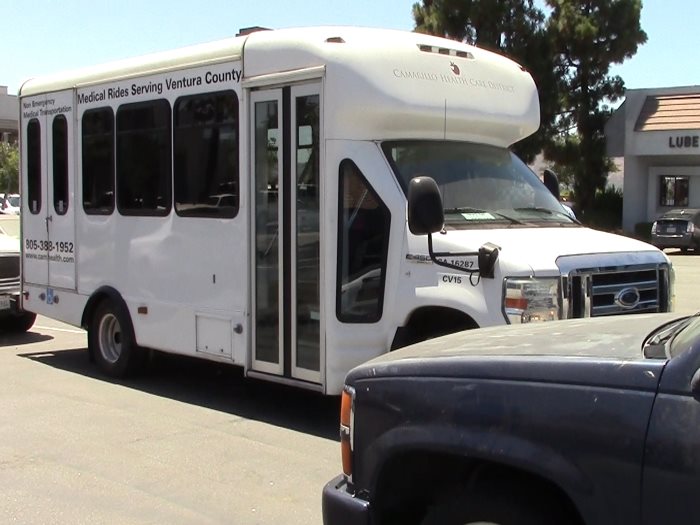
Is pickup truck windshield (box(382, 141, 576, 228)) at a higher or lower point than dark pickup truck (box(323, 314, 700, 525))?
higher

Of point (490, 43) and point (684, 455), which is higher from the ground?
point (490, 43)

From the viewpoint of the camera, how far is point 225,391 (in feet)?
27.6

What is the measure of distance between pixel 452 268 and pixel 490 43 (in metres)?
29.6

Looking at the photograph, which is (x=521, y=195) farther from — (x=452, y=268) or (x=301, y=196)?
(x=301, y=196)

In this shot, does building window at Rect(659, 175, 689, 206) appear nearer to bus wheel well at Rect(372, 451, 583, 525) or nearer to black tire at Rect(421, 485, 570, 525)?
bus wheel well at Rect(372, 451, 583, 525)

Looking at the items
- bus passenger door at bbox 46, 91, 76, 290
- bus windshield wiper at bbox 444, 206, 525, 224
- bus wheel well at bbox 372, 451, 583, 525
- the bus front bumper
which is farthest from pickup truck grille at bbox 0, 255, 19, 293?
bus wheel well at bbox 372, 451, 583, 525

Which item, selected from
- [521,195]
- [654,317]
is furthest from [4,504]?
[521,195]

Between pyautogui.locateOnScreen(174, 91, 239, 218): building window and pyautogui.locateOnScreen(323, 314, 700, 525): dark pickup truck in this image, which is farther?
pyautogui.locateOnScreen(174, 91, 239, 218): building window

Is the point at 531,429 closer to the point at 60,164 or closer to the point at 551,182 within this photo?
the point at 551,182

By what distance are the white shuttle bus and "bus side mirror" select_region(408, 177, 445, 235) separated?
0.01 meters

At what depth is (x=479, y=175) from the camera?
22.9 feet

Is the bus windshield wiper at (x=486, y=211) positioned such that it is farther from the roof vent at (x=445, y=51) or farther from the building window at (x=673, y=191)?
the building window at (x=673, y=191)

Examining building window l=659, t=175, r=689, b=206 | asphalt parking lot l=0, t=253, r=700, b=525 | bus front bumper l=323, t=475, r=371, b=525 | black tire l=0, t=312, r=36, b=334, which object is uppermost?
building window l=659, t=175, r=689, b=206

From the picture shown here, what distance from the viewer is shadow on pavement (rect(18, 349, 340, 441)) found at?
290 inches
